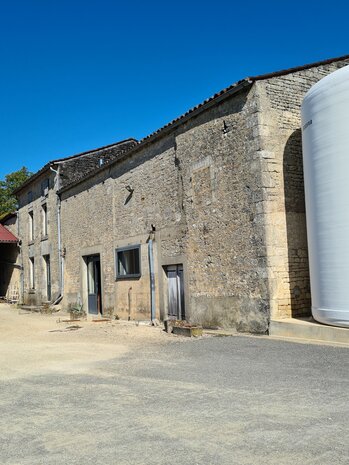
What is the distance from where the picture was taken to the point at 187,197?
12.1m

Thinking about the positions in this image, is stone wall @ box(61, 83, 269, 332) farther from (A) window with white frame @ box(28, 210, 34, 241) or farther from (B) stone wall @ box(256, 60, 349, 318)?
(A) window with white frame @ box(28, 210, 34, 241)

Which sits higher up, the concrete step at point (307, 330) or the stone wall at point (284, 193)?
the stone wall at point (284, 193)

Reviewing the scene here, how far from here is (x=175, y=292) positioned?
41.9 ft

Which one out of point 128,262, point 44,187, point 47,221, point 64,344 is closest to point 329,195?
point 64,344

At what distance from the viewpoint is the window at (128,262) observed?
14.6 m

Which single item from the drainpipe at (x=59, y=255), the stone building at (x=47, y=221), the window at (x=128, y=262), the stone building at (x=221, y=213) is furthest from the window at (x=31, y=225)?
the window at (x=128, y=262)

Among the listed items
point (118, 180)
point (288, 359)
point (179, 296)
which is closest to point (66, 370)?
point (288, 359)

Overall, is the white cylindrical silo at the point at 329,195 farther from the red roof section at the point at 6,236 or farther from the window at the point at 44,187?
the red roof section at the point at 6,236

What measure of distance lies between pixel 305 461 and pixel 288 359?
384cm

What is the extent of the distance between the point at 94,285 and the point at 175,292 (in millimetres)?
6231

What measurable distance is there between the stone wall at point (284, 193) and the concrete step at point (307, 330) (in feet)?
1.13

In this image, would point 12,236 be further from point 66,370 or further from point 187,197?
point 66,370

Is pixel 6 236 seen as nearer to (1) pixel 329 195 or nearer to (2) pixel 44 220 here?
(2) pixel 44 220

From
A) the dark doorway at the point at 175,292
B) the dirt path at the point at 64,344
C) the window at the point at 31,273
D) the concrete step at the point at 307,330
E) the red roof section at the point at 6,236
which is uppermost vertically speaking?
the red roof section at the point at 6,236
